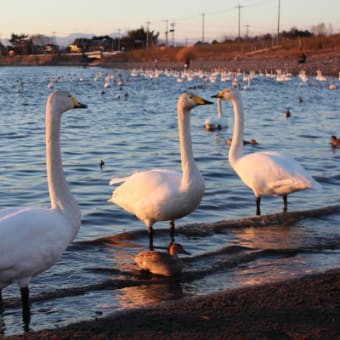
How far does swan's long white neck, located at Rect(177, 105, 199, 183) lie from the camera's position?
729cm

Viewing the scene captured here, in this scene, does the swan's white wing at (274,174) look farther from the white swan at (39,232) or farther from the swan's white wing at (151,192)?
the white swan at (39,232)

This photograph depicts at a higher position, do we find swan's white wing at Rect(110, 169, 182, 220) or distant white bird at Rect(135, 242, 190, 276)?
swan's white wing at Rect(110, 169, 182, 220)

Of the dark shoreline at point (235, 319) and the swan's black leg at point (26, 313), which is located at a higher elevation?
the dark shoreline at point (235, 319)

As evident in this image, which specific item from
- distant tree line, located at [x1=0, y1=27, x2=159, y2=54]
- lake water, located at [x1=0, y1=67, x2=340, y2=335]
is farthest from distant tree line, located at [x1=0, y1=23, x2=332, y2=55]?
lake water, located at [x1=0, y1=67, x2=340, y2=335]

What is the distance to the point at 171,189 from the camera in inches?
286

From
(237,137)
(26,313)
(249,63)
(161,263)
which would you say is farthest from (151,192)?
(249,63)

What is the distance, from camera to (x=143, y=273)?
6633mm

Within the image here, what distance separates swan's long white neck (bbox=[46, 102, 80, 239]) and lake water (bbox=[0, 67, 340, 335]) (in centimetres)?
79

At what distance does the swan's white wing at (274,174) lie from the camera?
8828 mm

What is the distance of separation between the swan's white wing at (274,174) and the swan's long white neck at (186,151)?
5.64 ft

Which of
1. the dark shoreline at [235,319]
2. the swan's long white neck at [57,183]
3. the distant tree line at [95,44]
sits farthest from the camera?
the distant tree line at [95,44]

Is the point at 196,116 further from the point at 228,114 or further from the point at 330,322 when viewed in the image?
the point at 330,322

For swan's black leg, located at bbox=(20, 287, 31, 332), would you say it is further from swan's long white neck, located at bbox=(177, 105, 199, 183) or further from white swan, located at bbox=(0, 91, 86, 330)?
swan's long white neck, located at bbox=(177, 105, 199, 183)

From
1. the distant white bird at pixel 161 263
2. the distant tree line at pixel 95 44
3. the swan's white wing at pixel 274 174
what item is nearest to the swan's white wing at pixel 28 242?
the distant white bird at pixel 161 263
